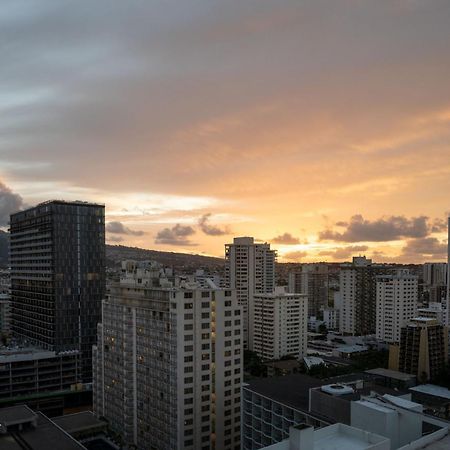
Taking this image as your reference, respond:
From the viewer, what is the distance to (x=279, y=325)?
424 feet

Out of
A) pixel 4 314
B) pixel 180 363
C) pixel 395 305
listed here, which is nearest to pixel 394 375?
pixel 395 305

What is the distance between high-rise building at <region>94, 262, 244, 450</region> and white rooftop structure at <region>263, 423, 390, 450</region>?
2709cm

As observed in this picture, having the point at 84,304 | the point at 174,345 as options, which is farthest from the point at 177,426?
the point at 84,304

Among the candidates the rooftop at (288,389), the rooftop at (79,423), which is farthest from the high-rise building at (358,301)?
the rooftop at (288,389)

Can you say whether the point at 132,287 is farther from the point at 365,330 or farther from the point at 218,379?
the point at 365,330

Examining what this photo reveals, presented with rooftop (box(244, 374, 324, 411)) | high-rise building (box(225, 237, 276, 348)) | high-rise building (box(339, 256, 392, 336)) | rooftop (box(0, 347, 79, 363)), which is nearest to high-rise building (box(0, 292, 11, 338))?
rooftop (box(0, 347, 79, 363))

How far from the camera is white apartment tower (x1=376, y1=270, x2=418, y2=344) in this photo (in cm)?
14075

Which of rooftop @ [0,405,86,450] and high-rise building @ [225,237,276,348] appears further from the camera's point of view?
high-rise building @ [225,237,276,348]

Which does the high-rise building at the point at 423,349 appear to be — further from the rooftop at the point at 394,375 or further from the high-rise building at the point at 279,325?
the high-rise building at the point at 279,325

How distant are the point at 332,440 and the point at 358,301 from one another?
134822 millimetres

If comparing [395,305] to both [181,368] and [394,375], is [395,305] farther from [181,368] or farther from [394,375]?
[181,368]

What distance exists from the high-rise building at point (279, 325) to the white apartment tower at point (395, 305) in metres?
27.3

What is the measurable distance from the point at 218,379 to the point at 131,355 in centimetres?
1436

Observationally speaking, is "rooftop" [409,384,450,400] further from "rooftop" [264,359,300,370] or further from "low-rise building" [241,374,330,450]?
"low-rise building" [241,374,330,450]
